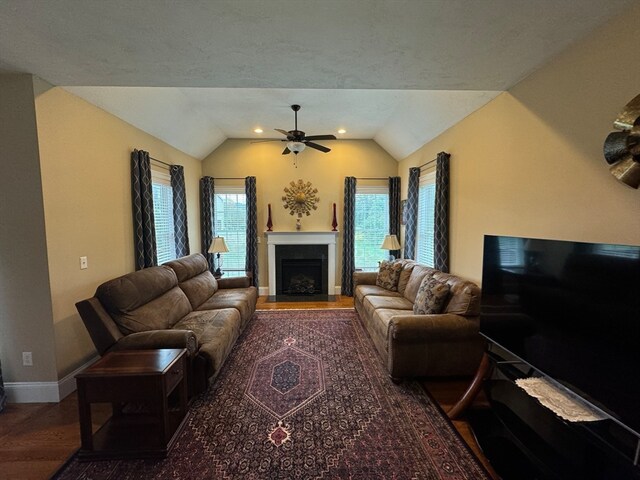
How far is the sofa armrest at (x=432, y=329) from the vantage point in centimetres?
253

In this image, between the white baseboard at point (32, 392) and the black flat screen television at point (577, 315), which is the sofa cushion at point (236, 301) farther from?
the black flat screen television at point (577, 315)

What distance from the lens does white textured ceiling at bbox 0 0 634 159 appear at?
143 cm

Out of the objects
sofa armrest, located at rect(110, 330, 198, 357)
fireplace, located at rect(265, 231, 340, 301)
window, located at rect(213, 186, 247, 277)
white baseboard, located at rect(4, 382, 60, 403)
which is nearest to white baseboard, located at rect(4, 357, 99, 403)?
white baseboard, located at rect(4, 382, 60, 403)

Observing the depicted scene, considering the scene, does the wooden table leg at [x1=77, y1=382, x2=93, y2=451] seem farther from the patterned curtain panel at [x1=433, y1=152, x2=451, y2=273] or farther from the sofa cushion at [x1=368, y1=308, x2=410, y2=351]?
the patterned curtain panel at [x1=433, y1=152, x2=451, y2=273]

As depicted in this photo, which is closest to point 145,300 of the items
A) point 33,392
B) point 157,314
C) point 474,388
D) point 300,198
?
point 157,314

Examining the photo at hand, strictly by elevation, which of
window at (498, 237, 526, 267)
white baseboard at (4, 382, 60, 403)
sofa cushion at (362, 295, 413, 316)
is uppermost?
window at (498, 237, 526, 267)

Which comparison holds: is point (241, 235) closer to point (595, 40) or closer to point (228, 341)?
point (228, 341)

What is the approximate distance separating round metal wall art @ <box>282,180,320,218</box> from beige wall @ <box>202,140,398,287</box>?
0.09 m

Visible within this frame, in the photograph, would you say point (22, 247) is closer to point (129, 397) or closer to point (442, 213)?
point (129, 397)

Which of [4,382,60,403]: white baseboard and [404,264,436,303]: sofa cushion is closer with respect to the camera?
[4,382,60,403]: white baseboard

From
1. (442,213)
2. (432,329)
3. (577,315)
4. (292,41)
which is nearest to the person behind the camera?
(577,315)

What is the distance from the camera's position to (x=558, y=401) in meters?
1.43

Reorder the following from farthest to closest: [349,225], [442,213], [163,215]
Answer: [349,225] < [163,215] < [442,213]

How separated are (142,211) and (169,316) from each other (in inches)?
54.5
